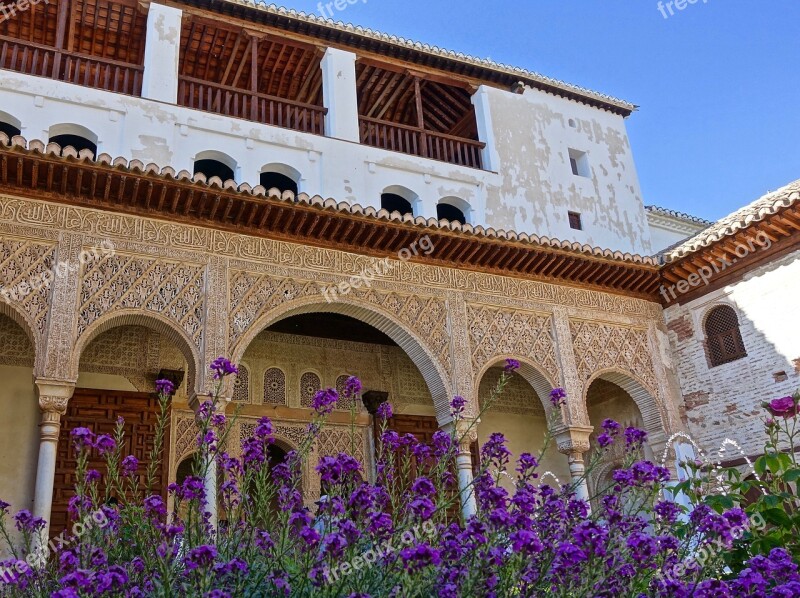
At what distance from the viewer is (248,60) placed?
39.4 feet

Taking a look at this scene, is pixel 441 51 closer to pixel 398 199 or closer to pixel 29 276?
pixel 398 199

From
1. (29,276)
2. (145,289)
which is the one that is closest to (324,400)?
(145,289)

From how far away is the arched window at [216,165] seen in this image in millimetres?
10130

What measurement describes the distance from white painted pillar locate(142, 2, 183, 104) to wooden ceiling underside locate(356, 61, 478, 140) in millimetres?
2816

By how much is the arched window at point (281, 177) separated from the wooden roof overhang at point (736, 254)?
5.11 meters

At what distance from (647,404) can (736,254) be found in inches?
86.4

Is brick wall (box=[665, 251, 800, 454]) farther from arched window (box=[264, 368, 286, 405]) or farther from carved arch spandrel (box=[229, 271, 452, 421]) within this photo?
arched window (box=[264, 368, 286, 405])

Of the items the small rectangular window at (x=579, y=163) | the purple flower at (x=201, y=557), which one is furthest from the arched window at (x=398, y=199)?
the purple flower at (x=201, y=557)

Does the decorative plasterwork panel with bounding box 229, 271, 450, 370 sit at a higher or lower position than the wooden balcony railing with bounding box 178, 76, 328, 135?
lower

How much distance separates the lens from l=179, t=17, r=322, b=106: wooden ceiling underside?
11.2m

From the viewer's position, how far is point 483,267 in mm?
9539

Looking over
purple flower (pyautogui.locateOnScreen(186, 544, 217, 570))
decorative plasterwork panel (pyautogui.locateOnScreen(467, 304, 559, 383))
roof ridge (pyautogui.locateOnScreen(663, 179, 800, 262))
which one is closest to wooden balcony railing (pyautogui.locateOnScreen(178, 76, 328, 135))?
decorative plasterwork panel (pyautogui.locateOnScreen(467, 304, 559, 383))

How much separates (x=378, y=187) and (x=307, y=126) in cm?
138

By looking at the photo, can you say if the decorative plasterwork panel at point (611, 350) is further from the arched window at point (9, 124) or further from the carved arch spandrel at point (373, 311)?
the arched window at point (9, 124)
